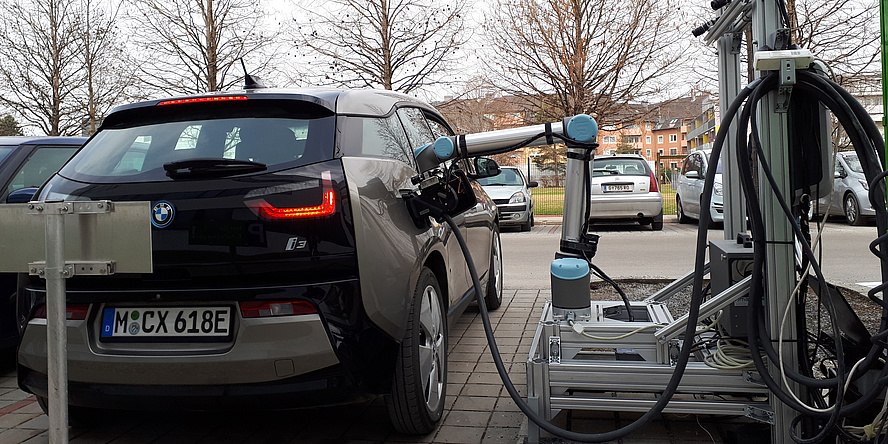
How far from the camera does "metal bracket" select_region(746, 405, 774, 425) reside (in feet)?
8.99

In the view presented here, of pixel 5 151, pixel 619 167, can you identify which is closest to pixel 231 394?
pixel 5 151

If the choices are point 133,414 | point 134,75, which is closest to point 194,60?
point 134,75

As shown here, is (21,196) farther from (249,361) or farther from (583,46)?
(583,46)

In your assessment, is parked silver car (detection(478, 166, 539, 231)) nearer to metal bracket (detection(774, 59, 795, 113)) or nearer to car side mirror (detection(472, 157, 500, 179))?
car side mirror (detection(472, 157, 500, 179))

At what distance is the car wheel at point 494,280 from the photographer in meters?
5.62

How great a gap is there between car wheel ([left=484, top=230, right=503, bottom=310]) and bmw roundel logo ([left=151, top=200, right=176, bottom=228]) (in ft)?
10.4

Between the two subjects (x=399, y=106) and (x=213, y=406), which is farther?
(x=399, y=106)

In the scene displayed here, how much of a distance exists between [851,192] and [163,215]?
46.5 feet

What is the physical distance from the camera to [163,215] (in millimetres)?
2629

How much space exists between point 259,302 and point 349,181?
563 mm

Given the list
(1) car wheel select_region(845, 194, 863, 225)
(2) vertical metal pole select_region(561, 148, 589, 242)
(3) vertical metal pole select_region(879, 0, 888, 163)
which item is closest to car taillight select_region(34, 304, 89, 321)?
(2) vertical metal pole select_region(561, 148, 589, 242)

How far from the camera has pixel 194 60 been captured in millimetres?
17906

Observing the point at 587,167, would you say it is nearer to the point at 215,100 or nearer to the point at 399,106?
the point at 399,106

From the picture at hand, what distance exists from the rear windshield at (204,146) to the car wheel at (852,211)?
13414 millimetres
